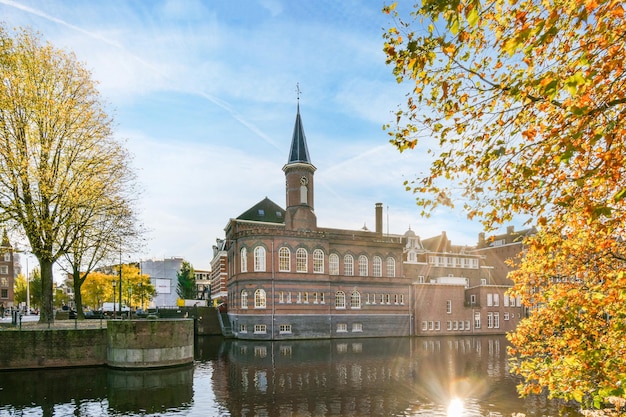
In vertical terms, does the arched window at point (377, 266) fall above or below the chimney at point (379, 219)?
below

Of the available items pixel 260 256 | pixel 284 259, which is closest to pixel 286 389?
pixel 260 256

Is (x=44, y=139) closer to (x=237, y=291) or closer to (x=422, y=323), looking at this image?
(x=237, y=291)

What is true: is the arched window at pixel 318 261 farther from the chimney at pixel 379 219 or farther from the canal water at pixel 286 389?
the chimney at pixel 379 219

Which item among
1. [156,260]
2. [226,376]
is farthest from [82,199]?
[156,260]

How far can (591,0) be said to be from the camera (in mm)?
4375

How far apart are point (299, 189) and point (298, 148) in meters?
5.33

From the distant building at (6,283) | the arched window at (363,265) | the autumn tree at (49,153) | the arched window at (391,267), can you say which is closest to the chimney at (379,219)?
the arched window at (391,267)

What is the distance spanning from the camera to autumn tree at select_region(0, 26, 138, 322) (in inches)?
1092

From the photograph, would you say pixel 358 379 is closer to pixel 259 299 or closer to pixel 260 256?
pixel 259 299

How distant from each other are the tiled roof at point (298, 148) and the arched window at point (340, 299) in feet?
54.3

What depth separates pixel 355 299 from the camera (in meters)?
52.8

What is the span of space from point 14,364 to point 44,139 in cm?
1411

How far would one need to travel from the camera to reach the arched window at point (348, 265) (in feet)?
175

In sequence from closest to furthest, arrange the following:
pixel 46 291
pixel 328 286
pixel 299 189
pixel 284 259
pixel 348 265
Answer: pixel 46 291 < pixel 284 259 < pixel 328 286 < pixel 348 265 < pixel 299 189
